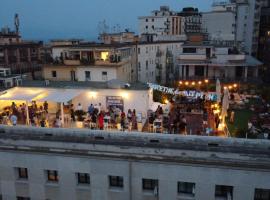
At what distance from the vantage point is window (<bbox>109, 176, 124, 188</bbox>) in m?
16.5

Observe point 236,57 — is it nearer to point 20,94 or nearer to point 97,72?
point 97,72

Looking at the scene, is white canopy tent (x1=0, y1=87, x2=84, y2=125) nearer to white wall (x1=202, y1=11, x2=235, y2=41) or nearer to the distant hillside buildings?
the distant hillside buildings

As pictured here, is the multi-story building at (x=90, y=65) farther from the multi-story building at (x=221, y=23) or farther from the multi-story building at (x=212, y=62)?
the multi-story building at (x=221, y=23)

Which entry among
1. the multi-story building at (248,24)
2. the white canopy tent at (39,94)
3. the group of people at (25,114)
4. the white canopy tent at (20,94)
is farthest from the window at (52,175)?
the multi-story building at (248,24)

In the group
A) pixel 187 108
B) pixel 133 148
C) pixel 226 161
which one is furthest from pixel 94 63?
pixel 226 161

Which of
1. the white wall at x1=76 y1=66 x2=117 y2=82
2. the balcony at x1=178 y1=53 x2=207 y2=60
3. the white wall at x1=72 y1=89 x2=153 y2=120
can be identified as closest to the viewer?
the white wall at x1=72 y1=89 x2=153 y2=120

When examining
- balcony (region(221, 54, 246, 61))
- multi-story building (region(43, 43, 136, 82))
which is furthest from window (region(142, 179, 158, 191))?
balcony (region(221, 54, 246, 61))

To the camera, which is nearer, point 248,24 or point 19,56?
point 19,56

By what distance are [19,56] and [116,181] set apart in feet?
160

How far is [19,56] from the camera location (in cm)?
5816

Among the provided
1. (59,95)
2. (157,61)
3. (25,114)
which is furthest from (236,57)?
(25,114)

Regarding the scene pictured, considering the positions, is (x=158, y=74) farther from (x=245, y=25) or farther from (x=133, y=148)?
(x=133, y=148)

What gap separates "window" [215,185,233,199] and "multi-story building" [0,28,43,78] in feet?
150

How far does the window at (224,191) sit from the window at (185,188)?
1278 mm
